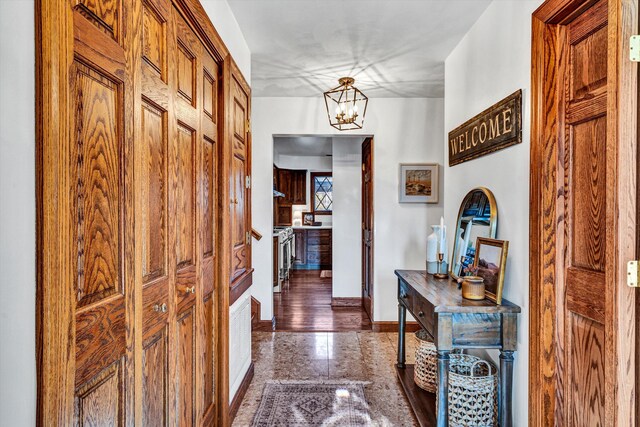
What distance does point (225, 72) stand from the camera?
218 centimetres

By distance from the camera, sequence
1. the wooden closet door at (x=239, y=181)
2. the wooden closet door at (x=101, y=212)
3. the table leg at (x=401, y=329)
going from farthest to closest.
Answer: the table leg at (x=401, y=329) < the wooden closet door at (x=239, y=181) < the wooden closet door at (x=101, y=212)

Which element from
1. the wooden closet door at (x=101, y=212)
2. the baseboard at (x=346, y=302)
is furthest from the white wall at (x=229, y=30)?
the baseboard at (x=346, y=302)

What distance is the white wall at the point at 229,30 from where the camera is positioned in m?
1.98

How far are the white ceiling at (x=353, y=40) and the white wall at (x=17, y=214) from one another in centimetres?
176

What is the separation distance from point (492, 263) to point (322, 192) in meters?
6.90

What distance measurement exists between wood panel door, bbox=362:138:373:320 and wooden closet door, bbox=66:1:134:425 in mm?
3323

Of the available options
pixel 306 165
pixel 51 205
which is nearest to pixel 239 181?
pixel 51 205

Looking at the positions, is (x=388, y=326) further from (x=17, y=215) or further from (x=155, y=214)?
(x=17, y=215)

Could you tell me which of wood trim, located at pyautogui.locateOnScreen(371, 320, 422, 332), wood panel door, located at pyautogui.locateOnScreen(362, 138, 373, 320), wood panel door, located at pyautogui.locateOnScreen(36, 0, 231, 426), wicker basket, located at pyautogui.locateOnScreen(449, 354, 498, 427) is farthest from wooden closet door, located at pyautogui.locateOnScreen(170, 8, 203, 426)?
wood panel door, located at pyautogui.locateOnScreen(362, 138, 373, 320)

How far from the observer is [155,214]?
1.35 meters

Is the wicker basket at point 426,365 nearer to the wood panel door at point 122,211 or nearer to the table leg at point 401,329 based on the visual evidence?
the table leg at point 401,329

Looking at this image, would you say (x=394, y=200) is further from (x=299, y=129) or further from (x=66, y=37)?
(x=66, y=37)

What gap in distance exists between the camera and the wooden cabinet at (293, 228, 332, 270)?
313 inches

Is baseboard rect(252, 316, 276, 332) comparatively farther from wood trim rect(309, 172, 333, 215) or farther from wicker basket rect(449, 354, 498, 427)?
wood trim rect(309, 172, 333, 215)
